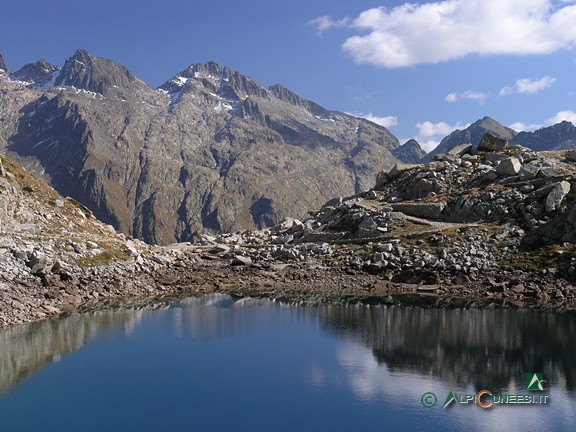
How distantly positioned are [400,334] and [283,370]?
44.3 ft

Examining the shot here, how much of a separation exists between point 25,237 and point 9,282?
9.96 metres

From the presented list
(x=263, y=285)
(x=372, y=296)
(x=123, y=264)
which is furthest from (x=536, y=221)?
(x=123, y=264)

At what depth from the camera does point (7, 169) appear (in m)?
68.3

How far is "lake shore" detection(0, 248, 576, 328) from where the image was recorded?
51.2 metres

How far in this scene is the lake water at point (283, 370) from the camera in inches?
1129

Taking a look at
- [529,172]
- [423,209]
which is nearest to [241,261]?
[423,209]

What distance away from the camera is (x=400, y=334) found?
46.6 m

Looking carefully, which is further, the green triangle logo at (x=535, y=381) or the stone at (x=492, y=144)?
the stone at (x=492, y=144)

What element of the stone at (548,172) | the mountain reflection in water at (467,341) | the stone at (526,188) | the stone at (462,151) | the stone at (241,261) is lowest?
the mountain reflection in water at (467,341)

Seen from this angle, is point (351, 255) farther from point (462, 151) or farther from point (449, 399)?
point (462, 151)

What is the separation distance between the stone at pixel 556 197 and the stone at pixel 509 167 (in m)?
14.9

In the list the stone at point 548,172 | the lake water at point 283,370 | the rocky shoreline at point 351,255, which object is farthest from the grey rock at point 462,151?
the lake water at point 283,370

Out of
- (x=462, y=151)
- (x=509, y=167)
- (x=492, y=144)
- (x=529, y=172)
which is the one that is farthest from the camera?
(x=462, y=151)

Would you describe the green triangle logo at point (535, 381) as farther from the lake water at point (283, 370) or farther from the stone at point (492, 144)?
the stone at point (492, 144)
